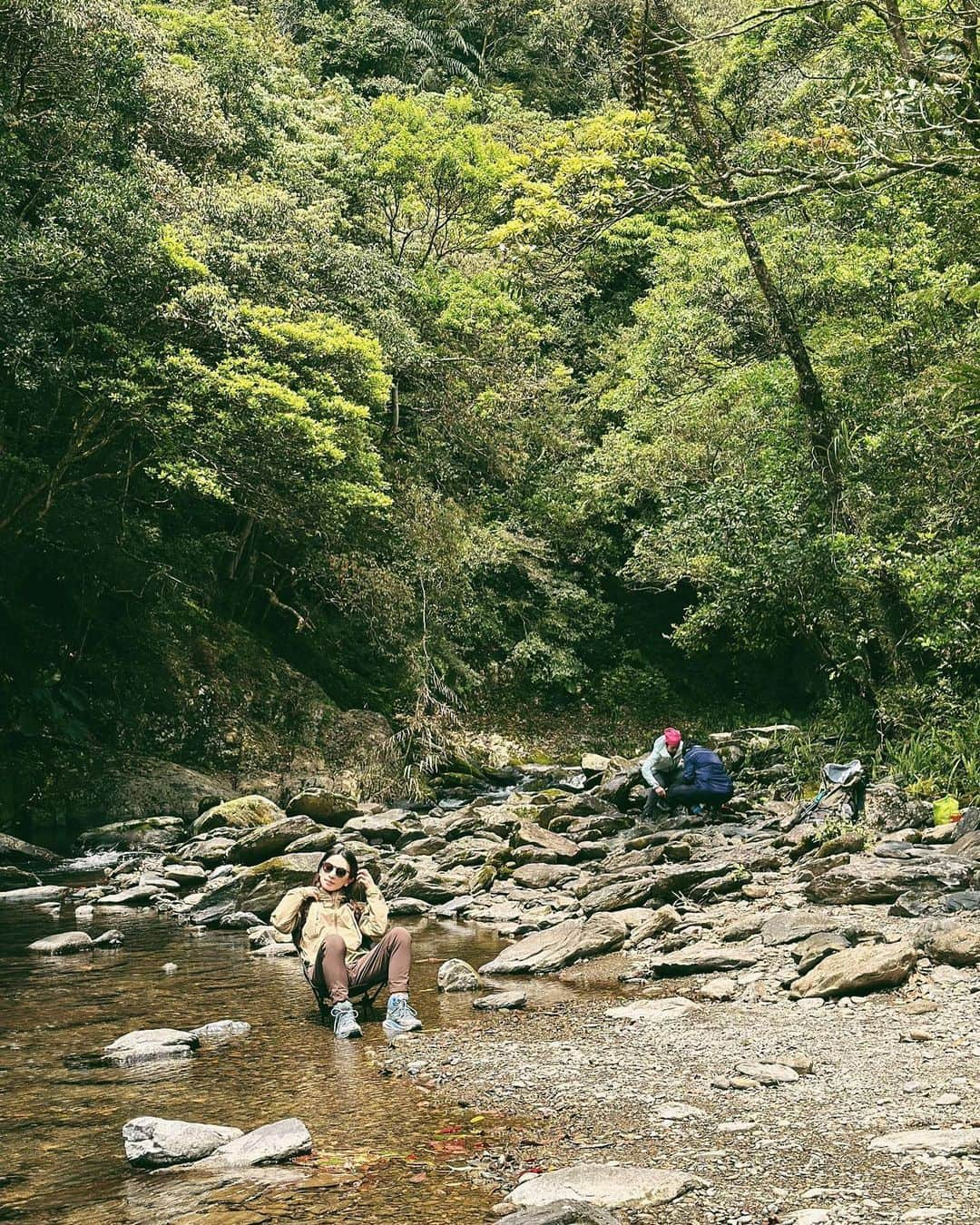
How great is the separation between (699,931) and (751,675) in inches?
844

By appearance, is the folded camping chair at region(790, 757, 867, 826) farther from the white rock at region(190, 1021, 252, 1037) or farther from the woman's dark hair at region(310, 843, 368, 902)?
the white rock at region(190, 1021, 252, 1037)

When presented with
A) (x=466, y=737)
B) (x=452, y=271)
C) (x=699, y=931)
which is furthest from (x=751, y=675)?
(x=699, y=931)

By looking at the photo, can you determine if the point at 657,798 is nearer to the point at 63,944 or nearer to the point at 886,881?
the point at 886,881

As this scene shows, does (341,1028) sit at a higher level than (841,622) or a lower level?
lower

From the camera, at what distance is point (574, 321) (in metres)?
29.6

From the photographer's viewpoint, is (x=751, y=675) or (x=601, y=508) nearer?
(x=601, y=508)

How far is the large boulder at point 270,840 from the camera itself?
1171 cm

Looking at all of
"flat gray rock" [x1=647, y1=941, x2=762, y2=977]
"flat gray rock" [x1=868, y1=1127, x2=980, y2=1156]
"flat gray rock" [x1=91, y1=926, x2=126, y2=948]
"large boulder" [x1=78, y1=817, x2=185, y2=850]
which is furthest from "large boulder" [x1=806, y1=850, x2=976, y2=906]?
"large boulder" [x1=78, y1=817, x2=185, y2=850]

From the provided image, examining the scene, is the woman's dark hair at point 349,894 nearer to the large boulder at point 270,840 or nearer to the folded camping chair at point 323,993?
the folded camping chair at point 323,993

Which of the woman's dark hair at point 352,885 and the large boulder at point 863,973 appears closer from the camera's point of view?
the large boulder at point 863,973

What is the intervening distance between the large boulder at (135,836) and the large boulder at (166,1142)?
34.2ft

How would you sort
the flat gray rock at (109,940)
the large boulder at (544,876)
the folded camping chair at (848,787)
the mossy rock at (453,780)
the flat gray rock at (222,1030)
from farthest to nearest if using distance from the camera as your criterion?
the mossy rock at (453,780), the large boulder at (544,876), the folded camping chair at (848,787), the flat gray rock at (109,940), the flat gray rock at (222,1030)

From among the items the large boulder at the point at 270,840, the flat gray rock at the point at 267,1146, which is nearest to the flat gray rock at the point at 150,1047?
the flat gray rock at the point at 267,1146

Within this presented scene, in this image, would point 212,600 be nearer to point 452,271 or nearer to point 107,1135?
point 452,271
